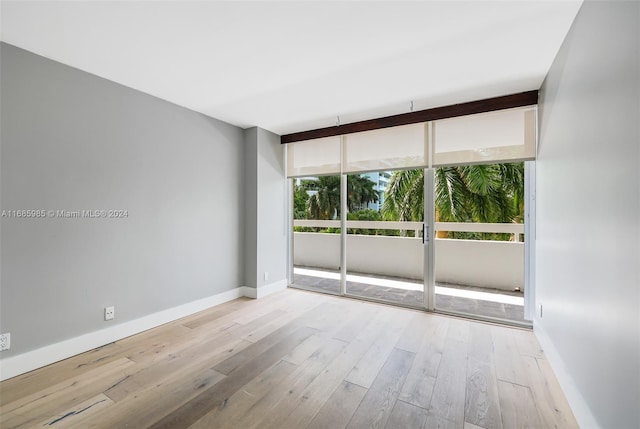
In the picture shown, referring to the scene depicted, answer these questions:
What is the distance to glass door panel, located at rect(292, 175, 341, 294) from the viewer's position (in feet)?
17.0

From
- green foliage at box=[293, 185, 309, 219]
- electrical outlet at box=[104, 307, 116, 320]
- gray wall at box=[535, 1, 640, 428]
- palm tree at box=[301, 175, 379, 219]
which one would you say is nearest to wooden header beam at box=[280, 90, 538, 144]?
gray wall at box=[535, 1, 640, 428]

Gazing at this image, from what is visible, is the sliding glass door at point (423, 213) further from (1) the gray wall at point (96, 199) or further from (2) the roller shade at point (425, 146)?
(1) the gray wall at point (96, 199)

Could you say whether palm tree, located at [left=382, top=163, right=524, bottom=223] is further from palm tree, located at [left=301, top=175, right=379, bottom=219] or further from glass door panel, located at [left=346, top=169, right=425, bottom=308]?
palm tree, located at [left=301, top=175, right=379, bottom=219]

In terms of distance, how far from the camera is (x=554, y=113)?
91.5 inches

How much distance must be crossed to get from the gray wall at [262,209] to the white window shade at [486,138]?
241cm

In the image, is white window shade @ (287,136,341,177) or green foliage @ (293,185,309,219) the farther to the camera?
green foliage @ (293,185,309,219)

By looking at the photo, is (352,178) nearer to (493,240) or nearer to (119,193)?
(493,240)

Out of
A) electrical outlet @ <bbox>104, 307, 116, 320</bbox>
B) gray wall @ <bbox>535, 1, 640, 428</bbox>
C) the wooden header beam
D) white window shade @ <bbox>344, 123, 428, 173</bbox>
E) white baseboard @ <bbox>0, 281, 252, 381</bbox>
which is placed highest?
the wooden header beam

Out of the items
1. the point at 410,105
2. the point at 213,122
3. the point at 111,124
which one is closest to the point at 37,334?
the point at 111,124

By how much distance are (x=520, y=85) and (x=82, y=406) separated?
15.0 ft

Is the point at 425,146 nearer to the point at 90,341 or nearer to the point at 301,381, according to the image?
the point at 301,381

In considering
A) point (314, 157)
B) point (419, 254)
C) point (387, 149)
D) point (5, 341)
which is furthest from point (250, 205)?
point (419, 254)

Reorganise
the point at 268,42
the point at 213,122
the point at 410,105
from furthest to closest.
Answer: the point at 213,122 < the point at 410,105 < the point at 268,42

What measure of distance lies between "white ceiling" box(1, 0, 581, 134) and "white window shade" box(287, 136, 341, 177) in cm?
120
